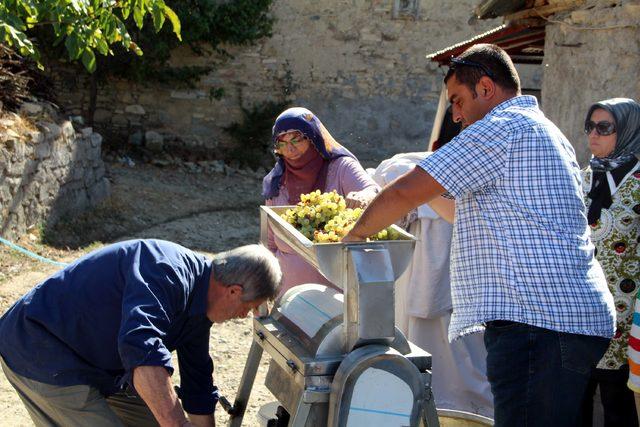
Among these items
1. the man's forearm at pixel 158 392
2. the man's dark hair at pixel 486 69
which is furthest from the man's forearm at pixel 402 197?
the man's forearm at pixel 158 392

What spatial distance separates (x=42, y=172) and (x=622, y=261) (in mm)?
5785

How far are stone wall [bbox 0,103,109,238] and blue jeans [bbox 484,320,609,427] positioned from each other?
546 cm

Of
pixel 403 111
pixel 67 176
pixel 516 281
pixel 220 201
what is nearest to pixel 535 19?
pixel 516 281

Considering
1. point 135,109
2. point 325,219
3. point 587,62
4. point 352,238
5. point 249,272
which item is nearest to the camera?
point 352,238

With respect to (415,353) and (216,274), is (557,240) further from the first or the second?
(216,274)

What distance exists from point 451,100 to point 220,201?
8336mm

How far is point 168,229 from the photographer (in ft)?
28.2

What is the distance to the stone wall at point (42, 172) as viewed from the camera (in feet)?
22.4

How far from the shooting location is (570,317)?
2.25 meters

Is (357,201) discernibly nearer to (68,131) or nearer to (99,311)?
(99,311)

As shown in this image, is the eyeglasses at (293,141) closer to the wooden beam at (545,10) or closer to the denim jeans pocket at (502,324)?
the denim jeans pocket at (502,324)

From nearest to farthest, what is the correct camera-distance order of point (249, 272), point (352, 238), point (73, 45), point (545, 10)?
1. point (352, 238)
2. point (249, 272)
3. point (73, 45)
4. point (545, 10)

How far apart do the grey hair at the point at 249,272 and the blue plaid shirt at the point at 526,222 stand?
0.63 meters

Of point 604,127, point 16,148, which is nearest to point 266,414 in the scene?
point 604,127
